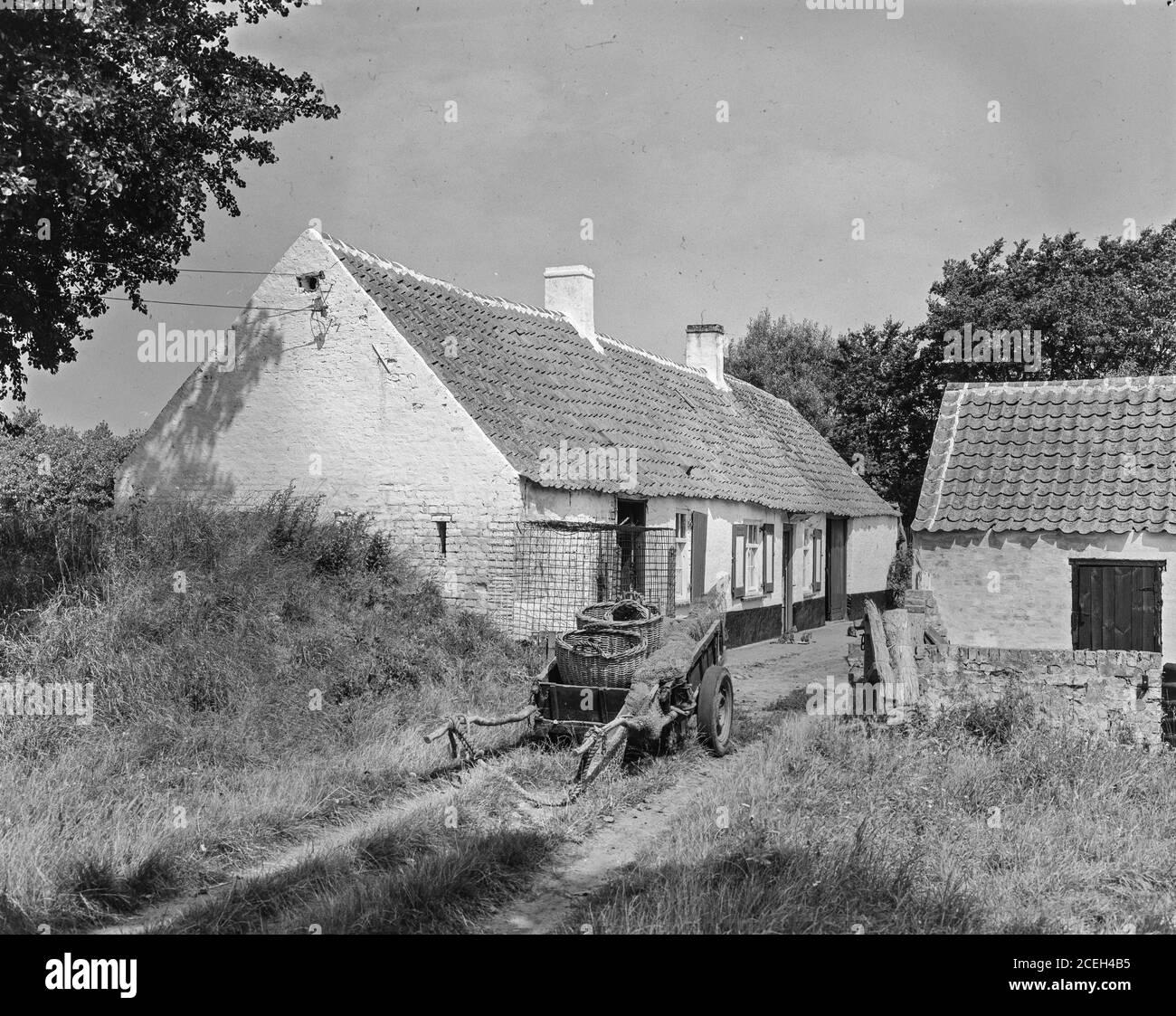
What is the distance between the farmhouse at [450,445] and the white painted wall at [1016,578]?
3693 mm

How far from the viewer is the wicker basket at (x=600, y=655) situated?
10.1 metres

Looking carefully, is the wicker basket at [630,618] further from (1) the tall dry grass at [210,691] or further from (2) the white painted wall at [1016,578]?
(2) the white painted wall at [1016,578]

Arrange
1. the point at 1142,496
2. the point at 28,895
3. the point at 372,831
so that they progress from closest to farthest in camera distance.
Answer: the point at 28,895
the point at 372,831
the point at 1142,496

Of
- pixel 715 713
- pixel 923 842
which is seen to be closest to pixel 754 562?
pixel 715 713

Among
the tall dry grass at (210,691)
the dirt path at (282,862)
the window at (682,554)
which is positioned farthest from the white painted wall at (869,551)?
the dirt path at (282,862)

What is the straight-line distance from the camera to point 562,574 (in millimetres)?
14789

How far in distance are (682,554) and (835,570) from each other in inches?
389

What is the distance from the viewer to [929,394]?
3083cm

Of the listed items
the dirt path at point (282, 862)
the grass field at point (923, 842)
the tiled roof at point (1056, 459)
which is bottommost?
the dirt path at point (282, 862)

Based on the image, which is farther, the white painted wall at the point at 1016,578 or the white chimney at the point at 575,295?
the white chimney at the point at 575,295
